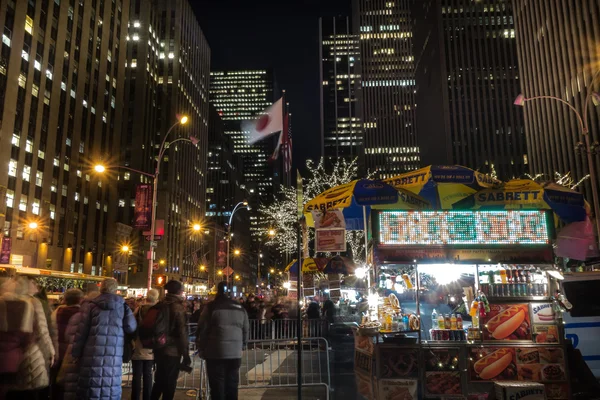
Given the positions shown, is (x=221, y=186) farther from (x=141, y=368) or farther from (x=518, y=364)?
(x=518, y=364)

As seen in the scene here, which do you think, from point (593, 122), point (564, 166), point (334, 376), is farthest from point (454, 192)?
point (564, 166)

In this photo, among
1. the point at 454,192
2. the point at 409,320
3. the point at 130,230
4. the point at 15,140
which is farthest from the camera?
the point at 130,230

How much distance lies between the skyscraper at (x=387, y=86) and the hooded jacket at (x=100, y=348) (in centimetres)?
13102

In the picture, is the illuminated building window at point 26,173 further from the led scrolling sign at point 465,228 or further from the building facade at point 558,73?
the building facade at point 558,73

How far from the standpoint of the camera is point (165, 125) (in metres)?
105

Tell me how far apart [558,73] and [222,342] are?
6289cm

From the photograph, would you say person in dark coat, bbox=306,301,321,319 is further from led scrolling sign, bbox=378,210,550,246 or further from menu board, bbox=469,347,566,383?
menu board, bbox=469,347,566,383

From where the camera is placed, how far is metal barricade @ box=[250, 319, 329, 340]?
15602 mm

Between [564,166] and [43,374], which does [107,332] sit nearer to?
[43,374]

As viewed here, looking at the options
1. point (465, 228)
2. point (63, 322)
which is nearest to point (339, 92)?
point (465, 228)

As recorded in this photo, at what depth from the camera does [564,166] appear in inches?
2293

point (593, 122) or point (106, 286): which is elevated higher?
point (593, 122)

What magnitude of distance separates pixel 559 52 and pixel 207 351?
63095mm

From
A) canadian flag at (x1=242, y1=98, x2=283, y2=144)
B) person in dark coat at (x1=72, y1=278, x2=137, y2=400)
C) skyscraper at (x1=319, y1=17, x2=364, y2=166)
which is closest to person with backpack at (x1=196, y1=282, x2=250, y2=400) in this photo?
person in dark coat at (x1=72, y1=278, x2=137, y2=400)
